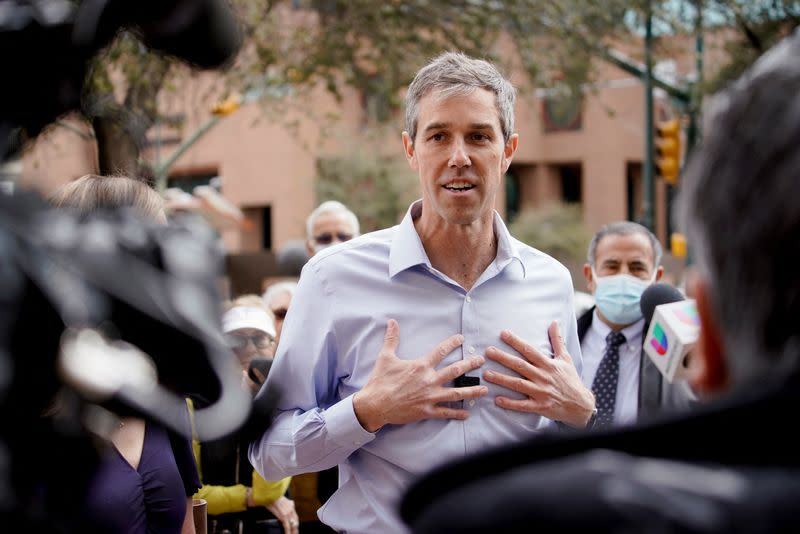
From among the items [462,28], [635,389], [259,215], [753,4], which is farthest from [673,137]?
[259,215]

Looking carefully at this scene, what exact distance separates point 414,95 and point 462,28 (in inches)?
358

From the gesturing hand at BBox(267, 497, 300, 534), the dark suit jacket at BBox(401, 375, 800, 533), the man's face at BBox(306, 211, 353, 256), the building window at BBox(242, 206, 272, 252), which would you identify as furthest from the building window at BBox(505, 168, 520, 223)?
the dark suit jacket at BBox(401, 375, 800, 533)

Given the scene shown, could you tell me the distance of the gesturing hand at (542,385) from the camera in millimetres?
2670

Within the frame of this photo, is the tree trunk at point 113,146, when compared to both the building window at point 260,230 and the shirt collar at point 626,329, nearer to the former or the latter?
the shirt collar at point 626,329

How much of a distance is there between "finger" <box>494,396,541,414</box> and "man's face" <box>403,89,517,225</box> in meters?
0.56

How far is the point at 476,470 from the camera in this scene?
0.95 m

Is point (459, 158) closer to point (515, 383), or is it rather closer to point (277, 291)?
point (515, 383)

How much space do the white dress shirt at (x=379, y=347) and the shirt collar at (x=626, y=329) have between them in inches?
64.4

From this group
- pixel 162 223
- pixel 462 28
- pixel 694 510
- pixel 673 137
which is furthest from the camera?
pixel 673 137

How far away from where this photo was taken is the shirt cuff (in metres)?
2.60

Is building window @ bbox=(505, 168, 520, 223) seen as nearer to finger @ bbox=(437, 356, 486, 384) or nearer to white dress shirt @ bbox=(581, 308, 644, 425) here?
white dress shirt @ bbox=(581, 308, 644, 425)

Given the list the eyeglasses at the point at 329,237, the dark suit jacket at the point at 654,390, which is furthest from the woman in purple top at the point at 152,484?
the eyeglasses at the point at 329,237

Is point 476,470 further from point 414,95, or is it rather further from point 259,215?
point 259,215

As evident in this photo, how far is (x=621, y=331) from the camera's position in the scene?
4574 millimetres
